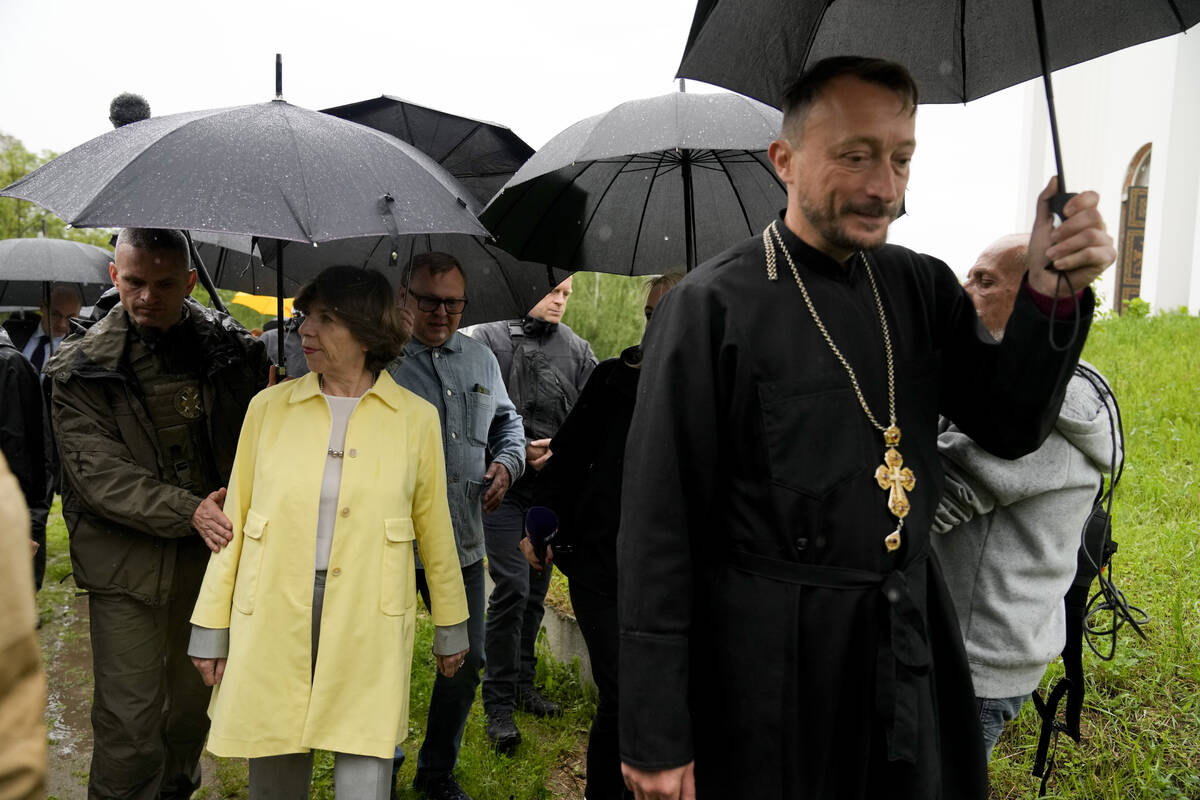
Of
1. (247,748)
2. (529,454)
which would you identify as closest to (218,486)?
(247,748)

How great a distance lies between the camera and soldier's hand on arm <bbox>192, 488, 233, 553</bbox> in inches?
118

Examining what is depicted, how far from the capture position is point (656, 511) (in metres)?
2.00

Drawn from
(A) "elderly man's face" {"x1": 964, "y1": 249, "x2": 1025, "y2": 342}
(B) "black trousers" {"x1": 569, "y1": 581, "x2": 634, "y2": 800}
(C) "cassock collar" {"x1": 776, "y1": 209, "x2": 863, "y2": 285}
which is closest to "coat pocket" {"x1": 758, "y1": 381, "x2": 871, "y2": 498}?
(C) "cassock collar" {"x1": 776, "y1": 209, "x2": 863, "y2": 285}

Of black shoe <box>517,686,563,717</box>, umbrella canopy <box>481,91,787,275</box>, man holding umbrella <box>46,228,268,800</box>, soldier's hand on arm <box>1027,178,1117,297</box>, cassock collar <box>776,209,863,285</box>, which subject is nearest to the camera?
soldier's hand on arm <box>1027,178,1117,297</box>

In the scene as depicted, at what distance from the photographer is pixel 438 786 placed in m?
3.88

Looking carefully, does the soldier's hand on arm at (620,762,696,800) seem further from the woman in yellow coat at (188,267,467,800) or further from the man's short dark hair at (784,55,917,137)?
the man's short dark hair at (784,55,917,137)

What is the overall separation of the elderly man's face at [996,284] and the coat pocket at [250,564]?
2.30m

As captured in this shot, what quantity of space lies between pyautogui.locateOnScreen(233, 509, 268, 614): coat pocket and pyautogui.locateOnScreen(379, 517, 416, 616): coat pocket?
379 millimetres

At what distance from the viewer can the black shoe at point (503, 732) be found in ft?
14.5

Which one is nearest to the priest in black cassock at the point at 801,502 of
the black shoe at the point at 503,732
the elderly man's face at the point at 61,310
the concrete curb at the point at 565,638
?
the black shoe at the point at 503,732

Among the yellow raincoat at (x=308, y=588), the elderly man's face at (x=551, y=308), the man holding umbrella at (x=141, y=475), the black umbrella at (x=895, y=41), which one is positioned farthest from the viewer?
the elderly man's face at (x=551, y=308)

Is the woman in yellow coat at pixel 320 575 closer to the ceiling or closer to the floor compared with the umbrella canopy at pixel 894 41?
closer to the floor

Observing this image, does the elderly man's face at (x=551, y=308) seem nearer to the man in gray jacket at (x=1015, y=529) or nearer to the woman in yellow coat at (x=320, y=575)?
the woman in yellow coat at (x=320, y=575)

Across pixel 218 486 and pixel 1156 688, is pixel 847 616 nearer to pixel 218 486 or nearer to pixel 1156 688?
pixel 218 486
